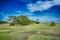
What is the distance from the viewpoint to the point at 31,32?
1.64 metres

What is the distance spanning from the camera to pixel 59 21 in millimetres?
1634

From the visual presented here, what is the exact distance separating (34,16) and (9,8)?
1.17ft

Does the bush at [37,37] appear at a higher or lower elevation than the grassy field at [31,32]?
lower

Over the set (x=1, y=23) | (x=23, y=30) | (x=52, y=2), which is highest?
(x=52, y=2)

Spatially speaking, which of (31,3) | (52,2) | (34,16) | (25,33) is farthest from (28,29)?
(52,2)

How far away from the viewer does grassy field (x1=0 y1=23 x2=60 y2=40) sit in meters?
1.62

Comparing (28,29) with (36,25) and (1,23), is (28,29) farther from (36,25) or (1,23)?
(1,23)

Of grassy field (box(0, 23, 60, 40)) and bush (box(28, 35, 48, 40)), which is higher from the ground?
grassy field (box(0, 23, 60, 40))

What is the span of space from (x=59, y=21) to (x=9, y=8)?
0.69 metres

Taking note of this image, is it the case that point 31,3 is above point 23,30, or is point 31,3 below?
above

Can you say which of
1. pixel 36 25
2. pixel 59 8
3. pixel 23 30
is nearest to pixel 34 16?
pixel 36 25

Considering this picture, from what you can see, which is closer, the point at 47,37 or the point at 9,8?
the point at 47,37

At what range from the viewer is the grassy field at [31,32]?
162cm

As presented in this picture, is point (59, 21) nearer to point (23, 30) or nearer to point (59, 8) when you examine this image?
point (59, 8)
